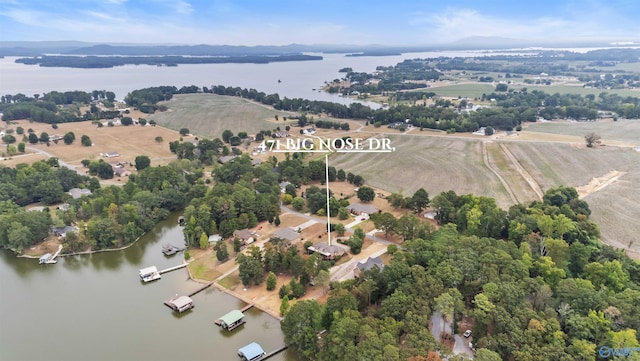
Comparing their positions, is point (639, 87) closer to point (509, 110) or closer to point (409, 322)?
point (509, 110)

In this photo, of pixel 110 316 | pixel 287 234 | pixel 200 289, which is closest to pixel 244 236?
pixel 287 234

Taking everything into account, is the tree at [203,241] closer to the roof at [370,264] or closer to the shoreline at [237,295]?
the shoreline at [237,295]

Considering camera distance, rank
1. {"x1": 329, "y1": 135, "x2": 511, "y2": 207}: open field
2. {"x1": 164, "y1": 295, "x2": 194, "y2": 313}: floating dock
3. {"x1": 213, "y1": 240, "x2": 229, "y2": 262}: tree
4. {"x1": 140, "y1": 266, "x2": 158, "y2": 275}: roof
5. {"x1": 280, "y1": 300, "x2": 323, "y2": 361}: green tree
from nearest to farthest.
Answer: {"x1": 280, "y1": 300, "x2": 323, "y2": 361}: green tree
{"x1": 164, "y1": 295, "x2": 194, "y2": 313}: floating dock
{"x1": 140, "y1": 266, "x2": 158, "y2": 275}: roof
{"x1": 213, "y1": 240, "x2": 229, "y2": 262}: tree
{"x1": 329, "y1": 135, "x2": 511, "y2": 207}: open field

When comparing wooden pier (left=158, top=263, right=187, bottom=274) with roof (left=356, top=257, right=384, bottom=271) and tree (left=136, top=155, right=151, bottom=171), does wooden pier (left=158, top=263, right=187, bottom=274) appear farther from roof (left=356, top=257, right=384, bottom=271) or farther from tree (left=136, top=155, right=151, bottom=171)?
tree (left=136, top=155, right=151, bottom=171)

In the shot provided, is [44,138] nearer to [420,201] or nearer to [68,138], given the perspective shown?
[68,138]

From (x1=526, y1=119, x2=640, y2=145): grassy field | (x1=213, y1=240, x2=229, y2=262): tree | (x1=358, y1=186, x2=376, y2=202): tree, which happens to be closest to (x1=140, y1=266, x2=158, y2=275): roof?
(x1=213, y1=240, x2=229, y2=262): tree

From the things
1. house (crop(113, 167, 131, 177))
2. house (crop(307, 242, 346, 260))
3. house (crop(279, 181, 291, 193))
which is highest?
house (crop(113, 167, 131, 177))
